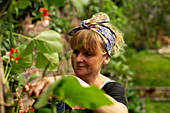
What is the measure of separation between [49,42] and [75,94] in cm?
22

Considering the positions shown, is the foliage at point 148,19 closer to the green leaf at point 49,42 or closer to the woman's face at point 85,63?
the woman's face at point 85,63

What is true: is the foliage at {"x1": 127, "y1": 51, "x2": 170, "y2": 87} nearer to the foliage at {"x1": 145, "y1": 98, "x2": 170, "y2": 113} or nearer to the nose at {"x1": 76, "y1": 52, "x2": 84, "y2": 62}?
the foliage at {"x1": 145, "y1": 98, "x2": 170, "y2": 113}

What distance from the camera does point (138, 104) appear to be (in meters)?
3.94

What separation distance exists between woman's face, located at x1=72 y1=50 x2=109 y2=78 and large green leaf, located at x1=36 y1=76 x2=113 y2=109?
0.72 meters

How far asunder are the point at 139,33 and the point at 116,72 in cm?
532

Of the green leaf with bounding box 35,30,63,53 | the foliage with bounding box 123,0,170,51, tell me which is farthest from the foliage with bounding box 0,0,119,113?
the foliage with bounding box 123,0,170,51

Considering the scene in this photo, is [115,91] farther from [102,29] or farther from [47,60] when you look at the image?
[47,60]

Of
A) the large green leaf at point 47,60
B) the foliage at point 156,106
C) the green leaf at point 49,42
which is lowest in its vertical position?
the foliage at point 156,106

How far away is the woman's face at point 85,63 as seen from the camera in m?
1.19

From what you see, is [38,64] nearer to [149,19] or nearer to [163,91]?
[163,91]

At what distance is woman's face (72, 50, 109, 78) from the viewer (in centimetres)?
119

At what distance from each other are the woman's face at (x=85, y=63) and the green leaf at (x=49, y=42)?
1.85 ft

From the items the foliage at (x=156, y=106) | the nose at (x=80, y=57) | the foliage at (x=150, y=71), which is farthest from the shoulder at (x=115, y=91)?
the foliage at (x=150, y=71)

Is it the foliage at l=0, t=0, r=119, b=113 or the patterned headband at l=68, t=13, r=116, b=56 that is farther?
the patterned headband at l=68, t=13, r=116, b=56
